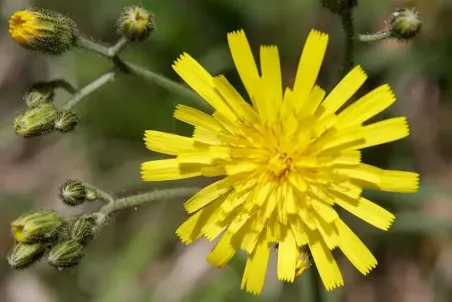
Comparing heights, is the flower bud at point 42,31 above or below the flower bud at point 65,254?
above

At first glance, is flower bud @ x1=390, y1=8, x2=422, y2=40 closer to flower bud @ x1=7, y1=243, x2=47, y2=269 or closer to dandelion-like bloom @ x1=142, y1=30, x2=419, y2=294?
dandelion-like bloom @ x1=142, y1=30, x2=419, y2=294

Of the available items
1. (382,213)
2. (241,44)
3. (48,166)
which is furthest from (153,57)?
(382,213)

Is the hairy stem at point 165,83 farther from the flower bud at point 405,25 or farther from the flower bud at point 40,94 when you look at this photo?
the flower bud at point 405,25

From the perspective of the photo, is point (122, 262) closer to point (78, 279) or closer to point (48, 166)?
point (78, 279)

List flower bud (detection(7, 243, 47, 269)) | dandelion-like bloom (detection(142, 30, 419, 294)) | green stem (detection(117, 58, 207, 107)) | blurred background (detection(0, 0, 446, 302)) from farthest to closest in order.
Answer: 1. blurred background (detection(0, 0, 446, 302))
2. green stem (detection(117, 58, 207, 107))
3. flower bud (detection(7, 243, 47, 269))
4. dandelion-like bloom (detection(142, 30, 419, 294))

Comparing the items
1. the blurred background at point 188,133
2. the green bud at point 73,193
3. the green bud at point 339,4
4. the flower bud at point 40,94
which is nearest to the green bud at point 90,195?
the green bud at point 73,193

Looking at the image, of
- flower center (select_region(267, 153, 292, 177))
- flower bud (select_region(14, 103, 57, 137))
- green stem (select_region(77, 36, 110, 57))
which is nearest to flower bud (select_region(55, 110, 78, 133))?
flower bud (select_region(14, 103, 57, 137))
